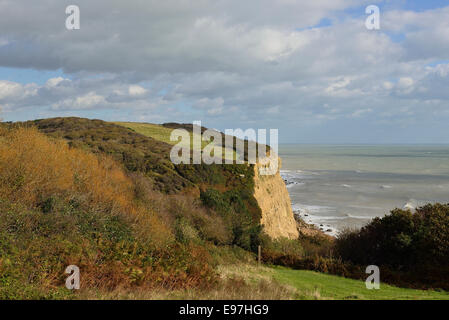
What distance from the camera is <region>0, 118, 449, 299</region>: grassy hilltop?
9.89m

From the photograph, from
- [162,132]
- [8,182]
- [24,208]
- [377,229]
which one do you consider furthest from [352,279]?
[162,132]

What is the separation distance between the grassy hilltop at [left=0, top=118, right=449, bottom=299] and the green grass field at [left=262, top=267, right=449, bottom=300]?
2.0 inches

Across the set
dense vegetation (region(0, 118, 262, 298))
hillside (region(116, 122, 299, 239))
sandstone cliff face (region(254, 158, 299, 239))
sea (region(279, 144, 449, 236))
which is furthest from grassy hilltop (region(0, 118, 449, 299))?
sea (region(279, 144, 449, 236))

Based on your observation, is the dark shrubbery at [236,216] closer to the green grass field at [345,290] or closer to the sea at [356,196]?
the green grass field at [345,290]

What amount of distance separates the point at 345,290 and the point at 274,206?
956 inches

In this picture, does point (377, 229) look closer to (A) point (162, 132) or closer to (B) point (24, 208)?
(B) point (24, 208)

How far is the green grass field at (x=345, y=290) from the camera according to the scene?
12174mm

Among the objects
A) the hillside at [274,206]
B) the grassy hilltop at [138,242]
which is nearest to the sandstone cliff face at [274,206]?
the hillside at [274,206]

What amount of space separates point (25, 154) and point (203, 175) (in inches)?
729

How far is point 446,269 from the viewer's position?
16844mm

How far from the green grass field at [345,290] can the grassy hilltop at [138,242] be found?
0.05 metres

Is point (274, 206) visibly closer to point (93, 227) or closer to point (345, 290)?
point (345, 290)

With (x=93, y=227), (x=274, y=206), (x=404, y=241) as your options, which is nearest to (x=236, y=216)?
(x=274, y=206)

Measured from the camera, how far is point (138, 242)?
13.9 meters
